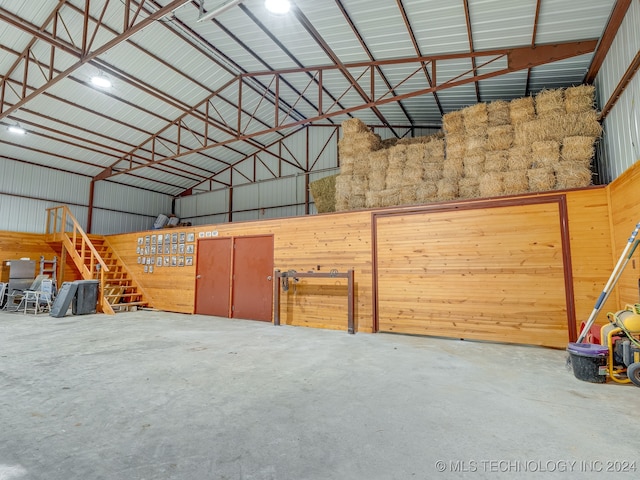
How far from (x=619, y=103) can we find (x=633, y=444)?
16.5 feet

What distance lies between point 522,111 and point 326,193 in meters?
5.39

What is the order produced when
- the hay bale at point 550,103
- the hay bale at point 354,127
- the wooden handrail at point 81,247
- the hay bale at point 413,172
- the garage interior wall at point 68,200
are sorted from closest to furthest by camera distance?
1. the hay bale at point 550,103
2. the hay bale at point 413,172
3. the hay bale at point 354,127
4. the wooden handrail at point 81,247
5. the garage interior wall at point 68,200

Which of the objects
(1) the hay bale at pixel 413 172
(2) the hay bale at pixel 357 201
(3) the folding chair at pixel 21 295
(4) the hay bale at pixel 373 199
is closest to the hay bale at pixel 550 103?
(1) the hay bale at pixel 413 172

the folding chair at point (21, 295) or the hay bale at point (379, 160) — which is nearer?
the hay bale at point (379, 160)

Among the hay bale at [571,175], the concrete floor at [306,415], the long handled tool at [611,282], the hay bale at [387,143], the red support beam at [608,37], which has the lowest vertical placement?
the concrete floor at [306,415]

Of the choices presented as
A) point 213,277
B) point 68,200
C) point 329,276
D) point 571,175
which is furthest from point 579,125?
point 68,200

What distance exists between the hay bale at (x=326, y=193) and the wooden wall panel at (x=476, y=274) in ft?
11.4

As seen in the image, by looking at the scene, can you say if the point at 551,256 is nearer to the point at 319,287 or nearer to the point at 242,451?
the point at 319,287

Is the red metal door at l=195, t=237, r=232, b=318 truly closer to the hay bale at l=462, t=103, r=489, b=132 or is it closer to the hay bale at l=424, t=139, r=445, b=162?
the hay bale at l=424, t=139, r=445, b=162

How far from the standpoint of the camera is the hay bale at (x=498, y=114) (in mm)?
6465

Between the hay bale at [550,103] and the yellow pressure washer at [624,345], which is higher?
the hay bale at [550,103]

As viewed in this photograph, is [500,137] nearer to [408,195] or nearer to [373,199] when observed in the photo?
[408,195]

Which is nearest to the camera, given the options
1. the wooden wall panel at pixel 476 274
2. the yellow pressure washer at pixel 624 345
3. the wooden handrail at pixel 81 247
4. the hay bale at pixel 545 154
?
the yellow pressure washer at pixel 624 345

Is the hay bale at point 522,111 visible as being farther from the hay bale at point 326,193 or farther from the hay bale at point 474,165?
the hay bale at point 326,193
